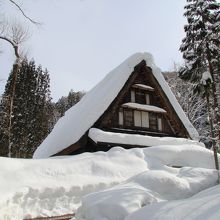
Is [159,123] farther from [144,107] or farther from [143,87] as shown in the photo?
[143,87]

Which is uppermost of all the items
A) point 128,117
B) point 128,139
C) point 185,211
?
point 128,117

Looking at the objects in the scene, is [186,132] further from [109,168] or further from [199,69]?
[109,168]

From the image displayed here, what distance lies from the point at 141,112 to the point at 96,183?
8172 millimetres

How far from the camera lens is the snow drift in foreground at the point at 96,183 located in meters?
6.66

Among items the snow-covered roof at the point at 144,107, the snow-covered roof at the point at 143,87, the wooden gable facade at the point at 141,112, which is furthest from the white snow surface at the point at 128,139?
the snow-covered roof at the point at 143,87

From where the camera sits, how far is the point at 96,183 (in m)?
10.8

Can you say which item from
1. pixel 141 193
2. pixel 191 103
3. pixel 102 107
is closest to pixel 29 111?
pixel 191 103

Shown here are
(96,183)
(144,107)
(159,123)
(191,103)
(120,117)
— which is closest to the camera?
(96,183)

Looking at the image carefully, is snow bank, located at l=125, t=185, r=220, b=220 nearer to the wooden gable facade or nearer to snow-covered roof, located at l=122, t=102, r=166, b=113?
the wooden gable facade

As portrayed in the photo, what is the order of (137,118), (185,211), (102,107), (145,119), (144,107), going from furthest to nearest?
(145,119), (137,118), (144,107), (102,107), (185,211)

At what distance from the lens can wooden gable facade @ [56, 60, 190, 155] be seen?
16.8 meters

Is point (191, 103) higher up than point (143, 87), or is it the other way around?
point (143, 87)

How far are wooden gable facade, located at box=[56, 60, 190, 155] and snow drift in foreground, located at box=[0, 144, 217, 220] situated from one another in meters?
3.43

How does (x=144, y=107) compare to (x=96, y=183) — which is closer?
(x=96, y=183)
